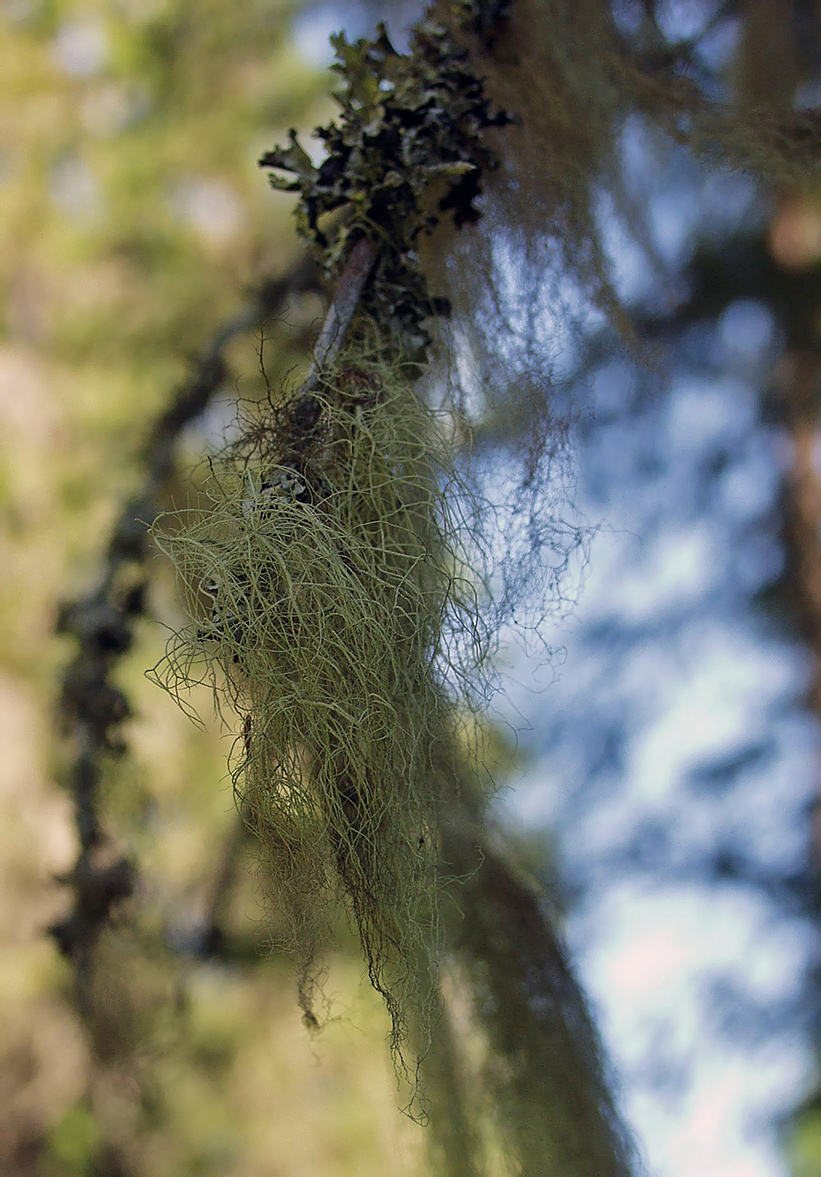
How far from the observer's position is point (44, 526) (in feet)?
4.54

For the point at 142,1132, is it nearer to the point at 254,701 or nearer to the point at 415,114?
the point at 254,701

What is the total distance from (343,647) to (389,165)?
39cm

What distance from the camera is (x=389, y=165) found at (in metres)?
0.62

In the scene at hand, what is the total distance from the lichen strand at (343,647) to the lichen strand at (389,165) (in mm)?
91

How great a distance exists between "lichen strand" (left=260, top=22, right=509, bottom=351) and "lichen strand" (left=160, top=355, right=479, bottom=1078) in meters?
0.09

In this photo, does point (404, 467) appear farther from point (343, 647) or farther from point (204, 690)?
point (204, 690)

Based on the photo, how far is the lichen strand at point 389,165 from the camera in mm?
619

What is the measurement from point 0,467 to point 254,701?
1105 mm

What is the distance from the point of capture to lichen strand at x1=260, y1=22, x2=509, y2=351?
2.03 feet

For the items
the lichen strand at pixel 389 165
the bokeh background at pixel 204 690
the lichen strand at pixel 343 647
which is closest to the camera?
the lichen strand at pixel 343 647

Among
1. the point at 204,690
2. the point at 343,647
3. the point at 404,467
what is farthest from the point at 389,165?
the point at 204,690

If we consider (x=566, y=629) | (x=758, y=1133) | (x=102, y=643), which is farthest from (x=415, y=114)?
(x=758, y=1133)

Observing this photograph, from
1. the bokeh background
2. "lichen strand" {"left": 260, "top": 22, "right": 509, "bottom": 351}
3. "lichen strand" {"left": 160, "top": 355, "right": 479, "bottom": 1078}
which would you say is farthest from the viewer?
the bokeh background

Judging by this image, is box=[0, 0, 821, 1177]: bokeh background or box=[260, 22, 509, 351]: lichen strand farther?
box=[0, 0, 821, 1177]: bokeh background
